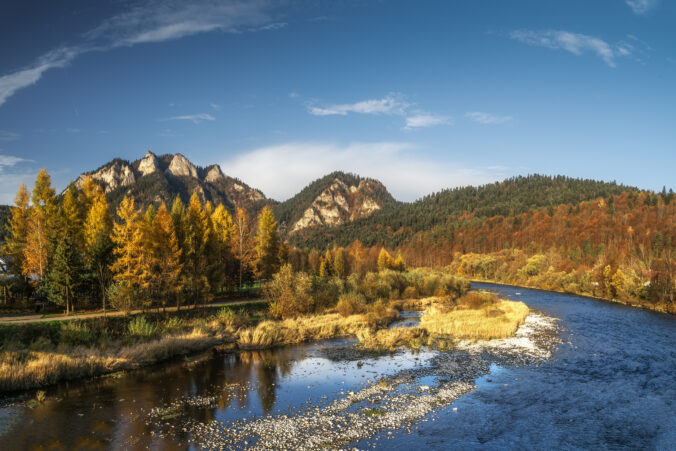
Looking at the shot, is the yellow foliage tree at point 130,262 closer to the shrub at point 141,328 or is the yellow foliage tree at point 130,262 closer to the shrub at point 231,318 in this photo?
the shrub at point 141,328

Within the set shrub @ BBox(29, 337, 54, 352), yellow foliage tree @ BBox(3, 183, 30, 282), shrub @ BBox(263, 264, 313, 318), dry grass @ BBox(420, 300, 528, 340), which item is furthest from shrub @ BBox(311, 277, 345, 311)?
yellow foliage tree @ BBox(3, 183, 30, 282)

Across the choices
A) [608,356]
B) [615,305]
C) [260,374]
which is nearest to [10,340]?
[260,374]

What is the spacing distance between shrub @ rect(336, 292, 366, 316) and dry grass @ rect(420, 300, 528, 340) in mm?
7498

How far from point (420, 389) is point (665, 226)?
119 meters

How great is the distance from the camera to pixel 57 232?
39469mm

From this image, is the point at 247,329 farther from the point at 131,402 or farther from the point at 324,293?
the point at 131,402

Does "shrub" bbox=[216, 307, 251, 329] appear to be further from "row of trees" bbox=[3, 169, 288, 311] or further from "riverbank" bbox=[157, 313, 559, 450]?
"riverbank" bbox=[157, 313, 559, 450]

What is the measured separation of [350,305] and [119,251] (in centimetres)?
2450

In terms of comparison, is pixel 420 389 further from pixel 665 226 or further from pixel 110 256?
pixel 665 226

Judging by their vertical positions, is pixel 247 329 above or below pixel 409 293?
above

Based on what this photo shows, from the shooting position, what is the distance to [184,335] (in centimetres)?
3072

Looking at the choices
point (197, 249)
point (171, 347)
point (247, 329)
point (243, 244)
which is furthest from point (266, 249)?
point (171, 347)

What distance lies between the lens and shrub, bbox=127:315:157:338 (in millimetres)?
29391

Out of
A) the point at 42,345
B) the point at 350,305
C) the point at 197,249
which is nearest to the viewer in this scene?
the point at 42,345
